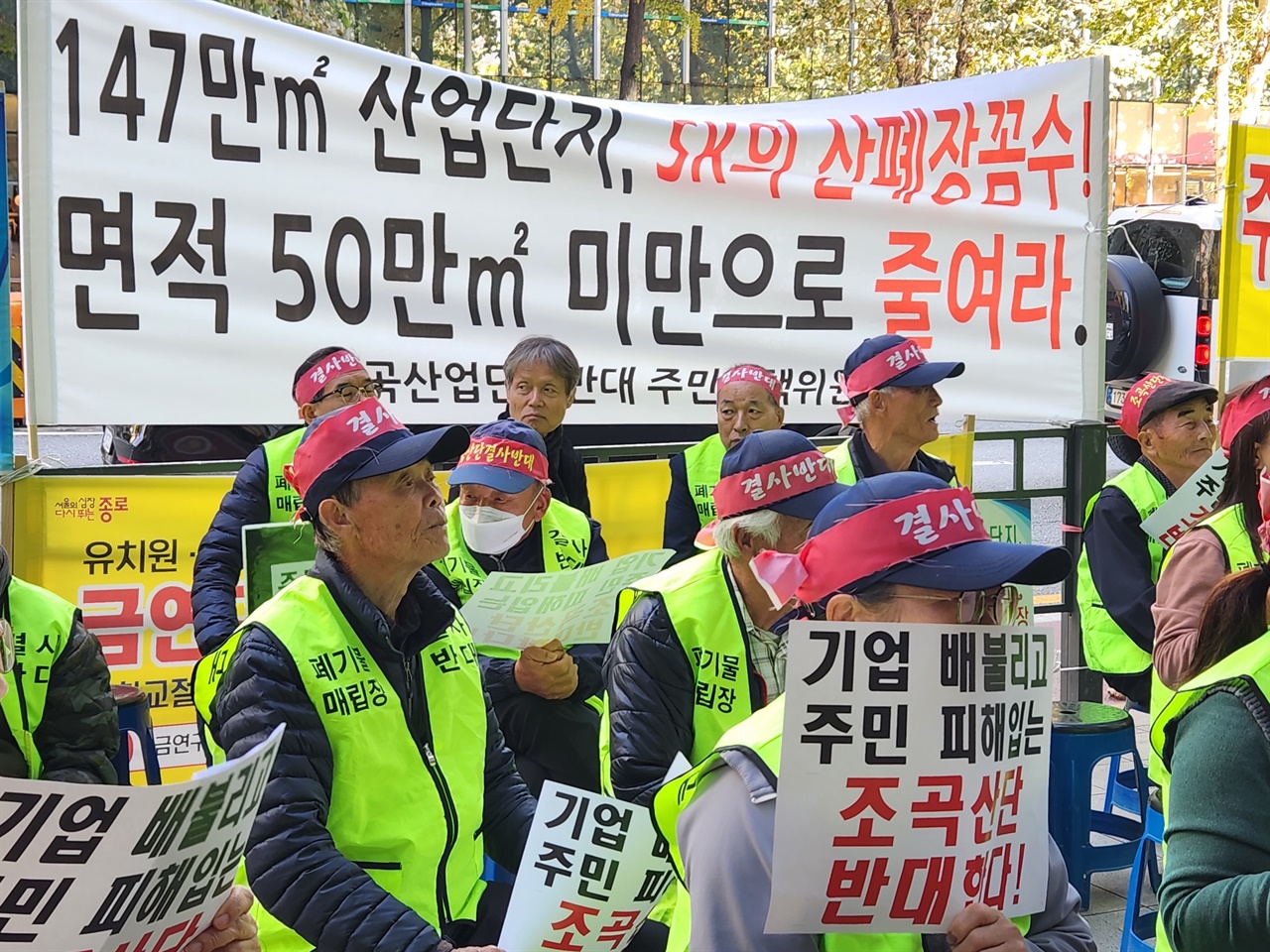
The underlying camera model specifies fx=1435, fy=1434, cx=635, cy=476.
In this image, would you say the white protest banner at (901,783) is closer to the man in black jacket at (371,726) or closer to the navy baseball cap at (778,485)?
the man in black jacket at (371,726)

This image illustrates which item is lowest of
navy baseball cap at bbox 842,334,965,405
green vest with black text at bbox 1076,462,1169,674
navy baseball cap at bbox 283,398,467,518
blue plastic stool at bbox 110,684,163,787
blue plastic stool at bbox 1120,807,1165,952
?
blue plastic stool at bbox 1120,807,1165,952

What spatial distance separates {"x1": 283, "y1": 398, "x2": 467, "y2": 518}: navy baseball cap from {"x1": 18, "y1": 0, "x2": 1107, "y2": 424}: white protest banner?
2.43m

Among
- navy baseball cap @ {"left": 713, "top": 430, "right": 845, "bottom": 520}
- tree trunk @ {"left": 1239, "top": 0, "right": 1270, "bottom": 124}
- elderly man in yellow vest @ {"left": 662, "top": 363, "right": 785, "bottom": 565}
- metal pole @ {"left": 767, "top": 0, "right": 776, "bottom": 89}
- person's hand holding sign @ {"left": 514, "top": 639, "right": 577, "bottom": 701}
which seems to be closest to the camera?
navy baseball cap @ {"left": 713, "top": 430, "right": 845, "bottom": 520}

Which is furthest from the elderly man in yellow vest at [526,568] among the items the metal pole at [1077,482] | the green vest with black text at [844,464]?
the metal pole at [1077,482]

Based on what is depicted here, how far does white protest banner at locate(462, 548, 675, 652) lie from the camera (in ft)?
12.6

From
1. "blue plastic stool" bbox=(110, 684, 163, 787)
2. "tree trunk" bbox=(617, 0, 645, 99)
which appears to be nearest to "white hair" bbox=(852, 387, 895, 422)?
"blue plastic stool" bbox=(110, 684, 163, 787)

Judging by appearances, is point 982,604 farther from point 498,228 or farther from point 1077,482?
point 1077,482

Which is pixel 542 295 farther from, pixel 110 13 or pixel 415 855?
pixel 415 855

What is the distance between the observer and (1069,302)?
6672mm

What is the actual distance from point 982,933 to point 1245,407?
2415 mm

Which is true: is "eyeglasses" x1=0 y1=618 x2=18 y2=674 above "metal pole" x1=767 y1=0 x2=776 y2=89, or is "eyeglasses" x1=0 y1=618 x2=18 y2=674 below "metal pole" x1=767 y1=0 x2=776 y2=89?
below

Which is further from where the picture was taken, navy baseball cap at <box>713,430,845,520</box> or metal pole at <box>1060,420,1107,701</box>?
metal pole at <box>1060,420,1107,701</box>

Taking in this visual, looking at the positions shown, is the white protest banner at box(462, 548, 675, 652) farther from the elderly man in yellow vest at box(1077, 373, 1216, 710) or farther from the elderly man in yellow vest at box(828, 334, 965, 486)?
the elderly man in yellow vest at box(1077, 373, 1216, 710)

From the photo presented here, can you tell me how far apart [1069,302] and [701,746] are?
4.18 m
